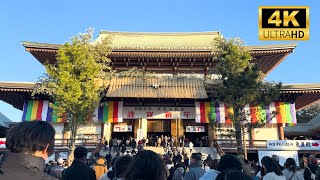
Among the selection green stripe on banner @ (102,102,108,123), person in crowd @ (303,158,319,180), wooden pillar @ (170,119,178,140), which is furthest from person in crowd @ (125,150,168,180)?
wooden pillar @ (170,119,178,140)

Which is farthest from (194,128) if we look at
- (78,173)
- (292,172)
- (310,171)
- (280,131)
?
(78,173)

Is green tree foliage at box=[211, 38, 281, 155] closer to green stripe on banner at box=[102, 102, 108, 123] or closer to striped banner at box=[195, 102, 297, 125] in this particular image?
striped banner at box=[195, 102, 297, 125]

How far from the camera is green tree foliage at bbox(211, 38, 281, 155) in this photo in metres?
16.2

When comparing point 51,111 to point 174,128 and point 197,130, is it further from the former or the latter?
point 197,130

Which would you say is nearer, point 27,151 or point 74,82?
point 27,151

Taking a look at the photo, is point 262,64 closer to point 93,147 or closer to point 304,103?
point 304,103

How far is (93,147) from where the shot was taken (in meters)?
20.8

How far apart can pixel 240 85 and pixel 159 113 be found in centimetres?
832

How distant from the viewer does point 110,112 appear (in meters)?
22.3

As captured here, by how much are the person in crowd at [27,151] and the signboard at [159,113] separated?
20.9 metres

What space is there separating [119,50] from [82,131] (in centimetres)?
665

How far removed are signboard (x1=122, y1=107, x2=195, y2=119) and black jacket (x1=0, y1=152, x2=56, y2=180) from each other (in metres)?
21.1

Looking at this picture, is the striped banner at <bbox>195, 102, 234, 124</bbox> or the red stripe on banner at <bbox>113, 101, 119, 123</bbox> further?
the red stripe on banner at <bbox>113, 101, 119, 123</bbox>

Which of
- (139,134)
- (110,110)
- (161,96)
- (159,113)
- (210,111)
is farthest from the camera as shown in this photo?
(159,113)
